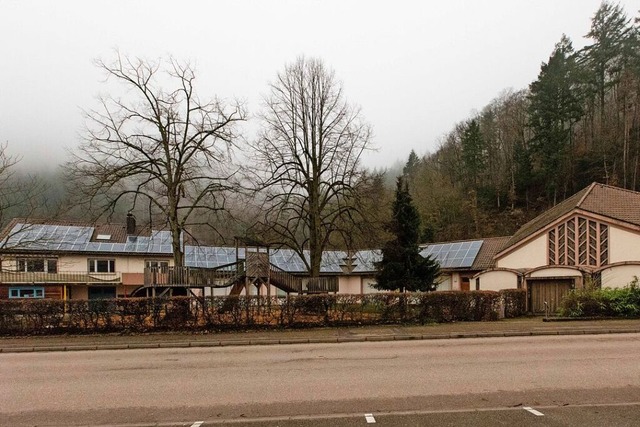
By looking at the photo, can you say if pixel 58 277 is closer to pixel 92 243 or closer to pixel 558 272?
pixel 92 243

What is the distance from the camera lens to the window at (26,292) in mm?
37062

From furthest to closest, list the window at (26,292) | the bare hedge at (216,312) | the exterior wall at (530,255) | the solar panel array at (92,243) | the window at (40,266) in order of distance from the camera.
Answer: the solar panel array at (92,243), the window at (26,292), the window at (40,266), the exterior wall at (530,255), the bare hedge at (216,312)

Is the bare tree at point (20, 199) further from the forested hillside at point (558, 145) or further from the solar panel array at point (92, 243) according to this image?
the forested hillside at point (558, 145)

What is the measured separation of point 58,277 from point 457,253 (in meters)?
33.0

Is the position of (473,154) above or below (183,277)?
above

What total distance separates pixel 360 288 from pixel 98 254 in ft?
75.7

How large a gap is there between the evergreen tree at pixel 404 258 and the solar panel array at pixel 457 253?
8.16 m

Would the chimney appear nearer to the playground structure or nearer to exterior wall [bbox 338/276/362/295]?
the playground structure

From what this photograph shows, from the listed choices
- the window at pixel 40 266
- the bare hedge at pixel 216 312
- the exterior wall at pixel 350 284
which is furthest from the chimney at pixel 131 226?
the bare hedge at pixel 216 312

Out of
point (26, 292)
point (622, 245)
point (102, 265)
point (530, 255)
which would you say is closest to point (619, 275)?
point (622, 245)

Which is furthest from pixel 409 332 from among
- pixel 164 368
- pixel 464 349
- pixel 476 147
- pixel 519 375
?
pixel 476 147

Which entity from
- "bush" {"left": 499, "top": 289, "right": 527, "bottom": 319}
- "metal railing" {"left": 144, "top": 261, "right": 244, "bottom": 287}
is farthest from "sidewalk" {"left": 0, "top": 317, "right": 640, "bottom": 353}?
"metal railing" {"left": 144, "top": 261, "right": 244, "bottom": 287}

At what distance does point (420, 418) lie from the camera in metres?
6.54

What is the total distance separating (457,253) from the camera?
3866 centimetres
